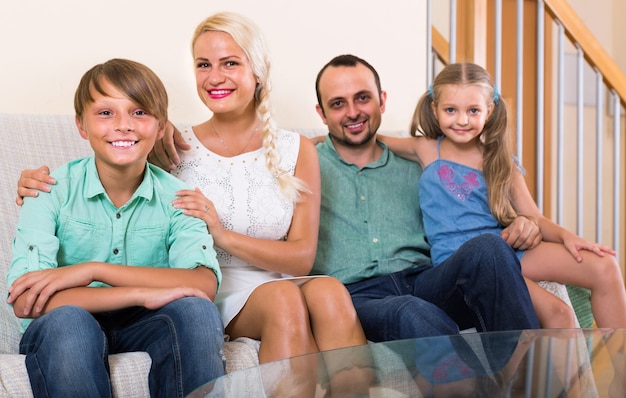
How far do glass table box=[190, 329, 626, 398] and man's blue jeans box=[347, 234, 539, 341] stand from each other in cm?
36

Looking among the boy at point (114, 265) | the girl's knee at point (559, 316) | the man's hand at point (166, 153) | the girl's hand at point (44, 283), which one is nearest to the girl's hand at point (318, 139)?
the man's hand at point (166, 153)

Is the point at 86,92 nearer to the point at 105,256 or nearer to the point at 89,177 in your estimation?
the point at 89,177

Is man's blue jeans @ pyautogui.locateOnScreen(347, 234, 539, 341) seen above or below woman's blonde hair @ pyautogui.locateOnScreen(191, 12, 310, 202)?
below

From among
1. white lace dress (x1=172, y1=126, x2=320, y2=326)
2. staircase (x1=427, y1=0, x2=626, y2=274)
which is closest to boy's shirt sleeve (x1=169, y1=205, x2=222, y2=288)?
white lace dress (x1=172, y1=126, x2=320, y2=326)

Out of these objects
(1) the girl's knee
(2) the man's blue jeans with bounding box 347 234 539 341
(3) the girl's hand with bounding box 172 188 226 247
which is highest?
(3) the girl's hand with bounding box 172 188 226 247

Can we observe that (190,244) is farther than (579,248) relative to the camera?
No

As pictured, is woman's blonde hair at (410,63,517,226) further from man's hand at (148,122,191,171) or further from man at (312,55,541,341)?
man's hand at (148,122,191,171)

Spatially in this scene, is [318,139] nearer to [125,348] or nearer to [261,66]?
[261,66]

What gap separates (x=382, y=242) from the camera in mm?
1932

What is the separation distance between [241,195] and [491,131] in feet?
2.17

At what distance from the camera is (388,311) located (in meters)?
1.63

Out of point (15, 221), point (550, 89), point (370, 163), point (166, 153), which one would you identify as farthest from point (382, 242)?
point (550, 89)

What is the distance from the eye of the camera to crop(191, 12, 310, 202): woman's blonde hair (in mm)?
1779

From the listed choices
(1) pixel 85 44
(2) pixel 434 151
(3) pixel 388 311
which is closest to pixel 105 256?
(3) pixel 388 311
